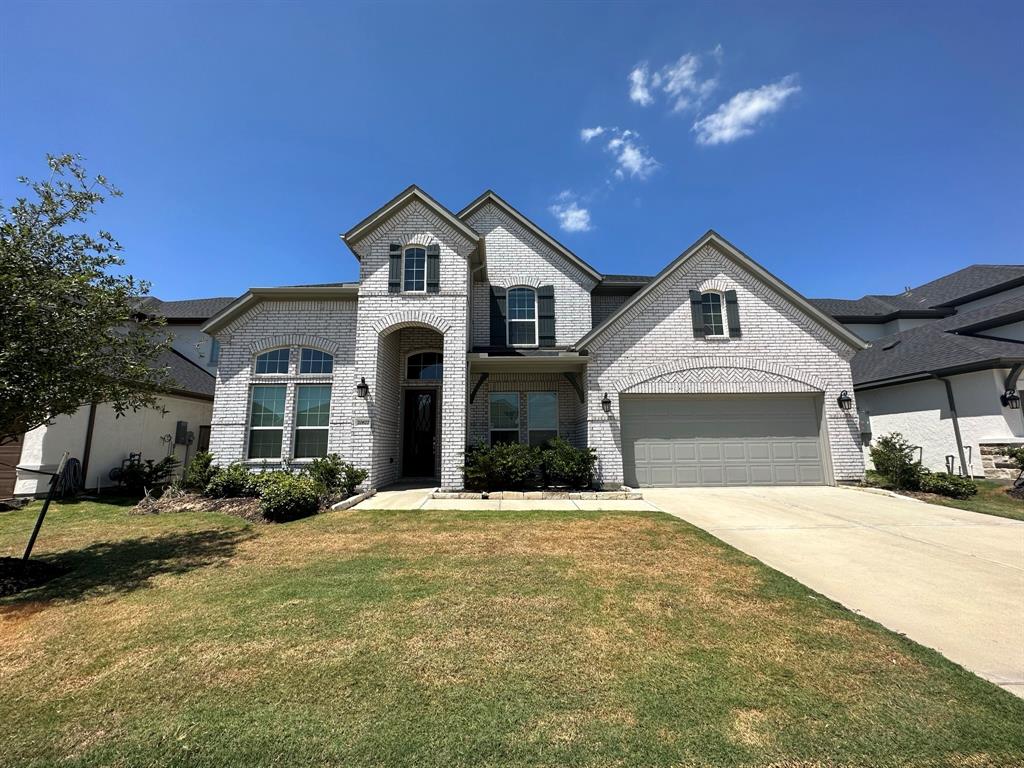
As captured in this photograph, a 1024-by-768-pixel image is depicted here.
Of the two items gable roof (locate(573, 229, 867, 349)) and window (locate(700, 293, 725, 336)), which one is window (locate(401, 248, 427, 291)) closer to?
gable roof (locate(573, 229, 867, 349))

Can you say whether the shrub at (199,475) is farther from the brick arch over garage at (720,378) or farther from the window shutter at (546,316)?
the brick arch over garage at (720,378)

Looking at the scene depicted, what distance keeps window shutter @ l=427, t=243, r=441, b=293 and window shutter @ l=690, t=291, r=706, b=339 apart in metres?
7.35

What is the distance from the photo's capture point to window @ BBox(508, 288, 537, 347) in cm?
1362

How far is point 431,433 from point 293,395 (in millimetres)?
4234

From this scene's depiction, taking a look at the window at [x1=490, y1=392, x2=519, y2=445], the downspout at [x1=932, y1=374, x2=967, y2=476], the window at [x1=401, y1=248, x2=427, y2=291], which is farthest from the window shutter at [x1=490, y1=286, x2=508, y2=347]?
the downspout at [x1=932, y1=374, x2=967, y2=476]

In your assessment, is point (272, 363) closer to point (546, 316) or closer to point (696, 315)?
point (546, 316)

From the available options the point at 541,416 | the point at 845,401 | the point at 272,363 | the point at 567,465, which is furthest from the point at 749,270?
the point at 272,363

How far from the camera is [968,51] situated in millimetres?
9602

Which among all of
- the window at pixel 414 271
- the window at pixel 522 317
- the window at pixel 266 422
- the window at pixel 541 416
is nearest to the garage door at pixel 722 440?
the window at pixel 541 416

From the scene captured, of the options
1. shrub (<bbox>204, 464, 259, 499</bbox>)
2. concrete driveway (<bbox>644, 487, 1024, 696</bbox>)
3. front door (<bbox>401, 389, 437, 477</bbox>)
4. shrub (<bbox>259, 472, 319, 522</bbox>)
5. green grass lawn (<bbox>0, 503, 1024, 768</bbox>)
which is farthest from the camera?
front door (<bbox>401, 389, 437, 477</bbox>)

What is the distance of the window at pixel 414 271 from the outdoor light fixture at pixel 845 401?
39.2 feet

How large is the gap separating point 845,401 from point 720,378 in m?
3.46

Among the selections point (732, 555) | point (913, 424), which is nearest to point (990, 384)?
point (913, 424)

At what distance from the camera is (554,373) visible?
42.3 ft
